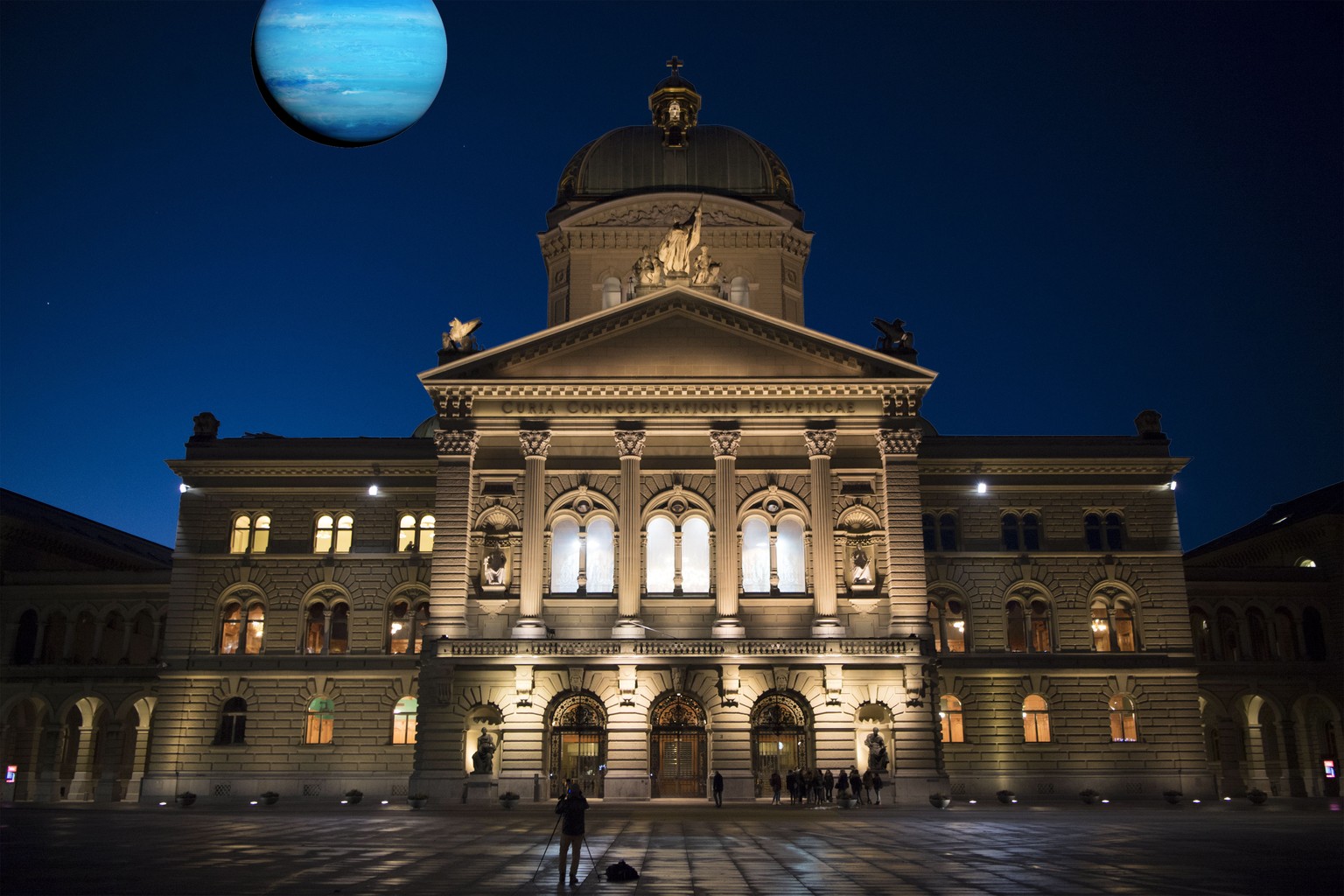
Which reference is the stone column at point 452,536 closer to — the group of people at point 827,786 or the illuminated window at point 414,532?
the illuminated window at point 414,532

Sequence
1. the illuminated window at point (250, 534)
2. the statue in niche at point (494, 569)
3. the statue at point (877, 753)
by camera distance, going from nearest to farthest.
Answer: the statue at point (877, 753) < the statue in niche at point (494, 569) < the illuminated window at point (250, 534)

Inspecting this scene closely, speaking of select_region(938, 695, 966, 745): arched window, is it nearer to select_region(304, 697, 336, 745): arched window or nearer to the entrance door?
the entrance door

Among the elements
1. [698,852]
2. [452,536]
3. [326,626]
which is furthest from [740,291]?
[698,852]

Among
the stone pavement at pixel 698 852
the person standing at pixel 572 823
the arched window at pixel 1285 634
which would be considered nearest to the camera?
the stone pavement at pixel 698 852

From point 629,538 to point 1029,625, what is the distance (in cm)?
2145

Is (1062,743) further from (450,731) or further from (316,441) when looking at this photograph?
(316,441)

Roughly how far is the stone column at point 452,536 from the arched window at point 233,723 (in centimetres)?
1246

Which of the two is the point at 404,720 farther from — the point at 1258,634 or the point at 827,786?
the point at 1258,634

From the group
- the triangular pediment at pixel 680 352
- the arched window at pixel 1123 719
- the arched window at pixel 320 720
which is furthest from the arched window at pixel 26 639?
the arched window at pixel 1123 719

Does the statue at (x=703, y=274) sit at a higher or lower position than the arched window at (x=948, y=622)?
higher

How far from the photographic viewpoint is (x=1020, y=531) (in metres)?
60.7

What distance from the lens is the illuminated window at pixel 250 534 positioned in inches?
2389

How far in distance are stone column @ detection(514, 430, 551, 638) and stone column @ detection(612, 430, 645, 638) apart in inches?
132

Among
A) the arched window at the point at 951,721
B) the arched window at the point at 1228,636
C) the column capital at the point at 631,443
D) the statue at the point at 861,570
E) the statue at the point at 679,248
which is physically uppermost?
the statue at the point at 679,248
